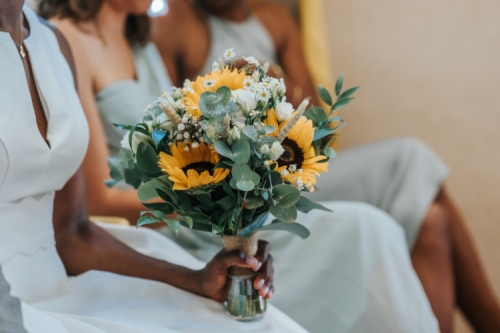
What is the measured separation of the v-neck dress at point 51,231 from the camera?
820 mm

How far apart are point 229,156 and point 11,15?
1.41ft

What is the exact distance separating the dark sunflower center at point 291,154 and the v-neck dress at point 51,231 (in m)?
0.26

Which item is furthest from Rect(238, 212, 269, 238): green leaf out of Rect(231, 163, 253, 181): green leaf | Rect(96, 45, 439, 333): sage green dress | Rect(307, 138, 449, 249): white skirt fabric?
Rect(307, 138, 449, 249): white skirt fabric

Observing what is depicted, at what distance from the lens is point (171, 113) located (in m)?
0.78

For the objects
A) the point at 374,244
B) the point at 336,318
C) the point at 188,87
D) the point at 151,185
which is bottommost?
the point at 336,318

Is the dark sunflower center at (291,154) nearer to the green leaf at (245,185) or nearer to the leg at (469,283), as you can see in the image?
the green leaf at (245,185)

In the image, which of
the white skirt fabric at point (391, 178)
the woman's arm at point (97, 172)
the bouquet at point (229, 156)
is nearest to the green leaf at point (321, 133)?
the bouquet at point (229, 156)

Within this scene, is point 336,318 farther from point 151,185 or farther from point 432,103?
point 432,103

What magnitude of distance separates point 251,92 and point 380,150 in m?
1.06

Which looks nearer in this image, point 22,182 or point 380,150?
point 22,182

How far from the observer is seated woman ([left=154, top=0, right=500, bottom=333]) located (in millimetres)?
1571

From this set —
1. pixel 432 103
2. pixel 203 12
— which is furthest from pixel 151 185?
pixel 432 103

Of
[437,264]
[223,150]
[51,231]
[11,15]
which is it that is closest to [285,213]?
[223,150]

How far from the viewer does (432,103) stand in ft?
7.56
